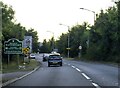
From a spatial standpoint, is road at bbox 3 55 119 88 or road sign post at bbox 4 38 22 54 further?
road sign post at bbox 4 38 22 54

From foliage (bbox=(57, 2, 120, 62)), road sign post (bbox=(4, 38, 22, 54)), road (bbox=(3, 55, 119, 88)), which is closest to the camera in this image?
road (bbox=(3, 55, 119, 88))

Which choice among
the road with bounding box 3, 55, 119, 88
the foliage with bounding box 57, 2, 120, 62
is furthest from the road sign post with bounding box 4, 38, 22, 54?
the foliage with bounding box 57, 2, 120, 62

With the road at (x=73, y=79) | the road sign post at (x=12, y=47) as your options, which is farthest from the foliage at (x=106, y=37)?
the road at (x=73, y=79)

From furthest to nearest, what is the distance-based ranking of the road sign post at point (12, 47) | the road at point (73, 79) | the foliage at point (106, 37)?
the foliage at point (106, 37) → the road sign post at point (12, 47) → the road at point (73, 79)

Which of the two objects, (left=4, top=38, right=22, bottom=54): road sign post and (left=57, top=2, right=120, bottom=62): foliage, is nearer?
(left=4, top=38, right=22, bottom=54): road sign post

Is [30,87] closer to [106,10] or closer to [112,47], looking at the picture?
[112,47]

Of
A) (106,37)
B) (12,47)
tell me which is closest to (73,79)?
(12,47)

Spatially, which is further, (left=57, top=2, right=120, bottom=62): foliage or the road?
(left=57, top=2, right=120, bottom=62): foliage

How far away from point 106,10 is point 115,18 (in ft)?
45.0

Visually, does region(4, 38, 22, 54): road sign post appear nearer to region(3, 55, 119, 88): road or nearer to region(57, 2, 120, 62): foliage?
region(3, 55, 119, 88): road

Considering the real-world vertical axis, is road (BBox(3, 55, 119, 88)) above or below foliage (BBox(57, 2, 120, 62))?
below

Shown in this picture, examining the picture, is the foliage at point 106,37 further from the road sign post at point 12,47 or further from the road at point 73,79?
the road at point 73,79

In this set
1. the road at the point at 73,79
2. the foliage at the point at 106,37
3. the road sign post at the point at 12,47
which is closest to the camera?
the road at the point at 73,79

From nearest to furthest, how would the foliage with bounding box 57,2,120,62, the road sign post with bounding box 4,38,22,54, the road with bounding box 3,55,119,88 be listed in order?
the road with bounding box 3,55,119,88
the road sign post with bounding box 4,38,22,54
the foliage with bounding box 57,2,120,62
